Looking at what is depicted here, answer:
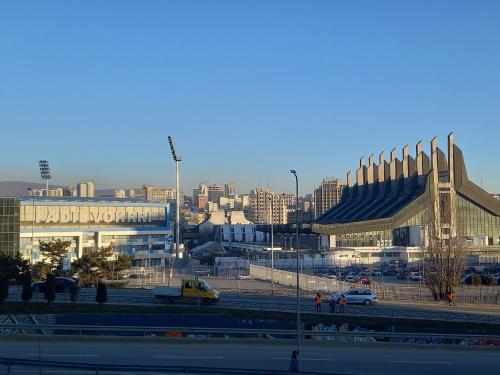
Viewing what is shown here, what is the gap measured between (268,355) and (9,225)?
37089 mm

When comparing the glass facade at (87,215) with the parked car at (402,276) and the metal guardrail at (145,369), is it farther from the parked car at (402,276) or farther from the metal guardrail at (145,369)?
the metal guardrail at (145,369)

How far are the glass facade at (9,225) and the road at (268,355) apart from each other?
102ft

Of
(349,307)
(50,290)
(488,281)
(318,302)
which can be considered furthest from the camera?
(488,281)

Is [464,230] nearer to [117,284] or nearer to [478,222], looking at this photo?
[478,222]

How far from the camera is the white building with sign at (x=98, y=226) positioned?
55250 millimetres

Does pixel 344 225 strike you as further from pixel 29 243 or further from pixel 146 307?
pixel 146 307

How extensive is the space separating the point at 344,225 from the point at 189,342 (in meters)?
54.5

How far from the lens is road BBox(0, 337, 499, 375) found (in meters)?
16.8

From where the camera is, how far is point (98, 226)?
5984 centimetres

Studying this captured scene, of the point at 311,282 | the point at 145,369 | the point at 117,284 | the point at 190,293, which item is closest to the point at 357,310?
the point at 190,293

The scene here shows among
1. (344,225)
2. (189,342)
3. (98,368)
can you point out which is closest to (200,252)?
(344,225)

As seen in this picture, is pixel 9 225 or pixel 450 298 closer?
pixel 450 298

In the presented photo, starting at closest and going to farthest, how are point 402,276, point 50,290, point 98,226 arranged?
1. point 50,290
2. point 402,276
3. point 98,226

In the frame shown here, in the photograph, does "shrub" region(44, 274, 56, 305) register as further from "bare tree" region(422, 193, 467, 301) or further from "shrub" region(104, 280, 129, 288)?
"bare tree" region(422, 193, 467, 301)
